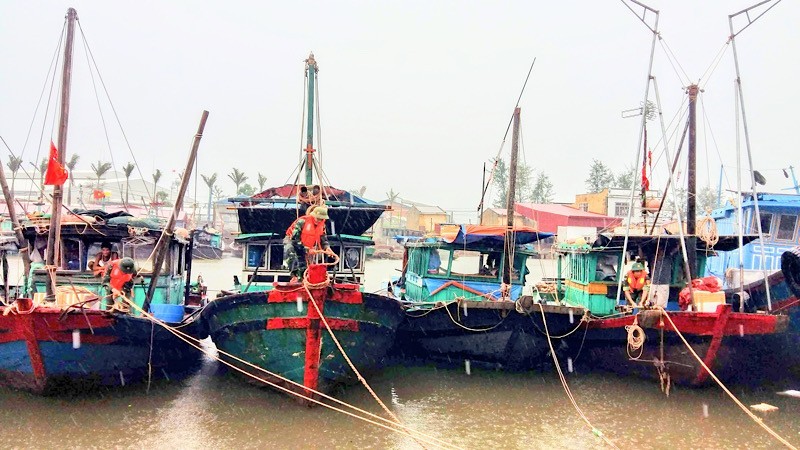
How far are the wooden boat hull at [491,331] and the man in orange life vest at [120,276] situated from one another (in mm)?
5437

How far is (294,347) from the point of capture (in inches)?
365

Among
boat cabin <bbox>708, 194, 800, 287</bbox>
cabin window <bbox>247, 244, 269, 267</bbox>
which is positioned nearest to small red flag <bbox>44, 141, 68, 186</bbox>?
cabin window <bbox>247, 244, 269, 267</bbox>

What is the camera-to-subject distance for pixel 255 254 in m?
12.4

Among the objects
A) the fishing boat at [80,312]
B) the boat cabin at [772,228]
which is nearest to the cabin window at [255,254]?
the fishing boat at [80,312]

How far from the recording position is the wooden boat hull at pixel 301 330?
30.1 ft

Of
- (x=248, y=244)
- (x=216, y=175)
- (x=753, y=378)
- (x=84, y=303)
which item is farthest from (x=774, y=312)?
(x=216, y=175)

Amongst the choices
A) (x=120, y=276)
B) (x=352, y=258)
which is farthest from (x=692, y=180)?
(x=120, y=276)

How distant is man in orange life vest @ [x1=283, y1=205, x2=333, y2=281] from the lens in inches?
367

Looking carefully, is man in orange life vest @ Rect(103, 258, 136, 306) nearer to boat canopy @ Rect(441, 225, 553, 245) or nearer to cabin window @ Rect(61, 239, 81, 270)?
cabin window @ Rect(61, 239, 81, 270)

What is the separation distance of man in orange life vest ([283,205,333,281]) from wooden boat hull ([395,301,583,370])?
131 inches

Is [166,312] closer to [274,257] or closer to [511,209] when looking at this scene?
[274,257]

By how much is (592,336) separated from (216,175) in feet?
195

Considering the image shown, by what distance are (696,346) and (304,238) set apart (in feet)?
22.4

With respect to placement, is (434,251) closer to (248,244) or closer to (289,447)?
(248,244)
